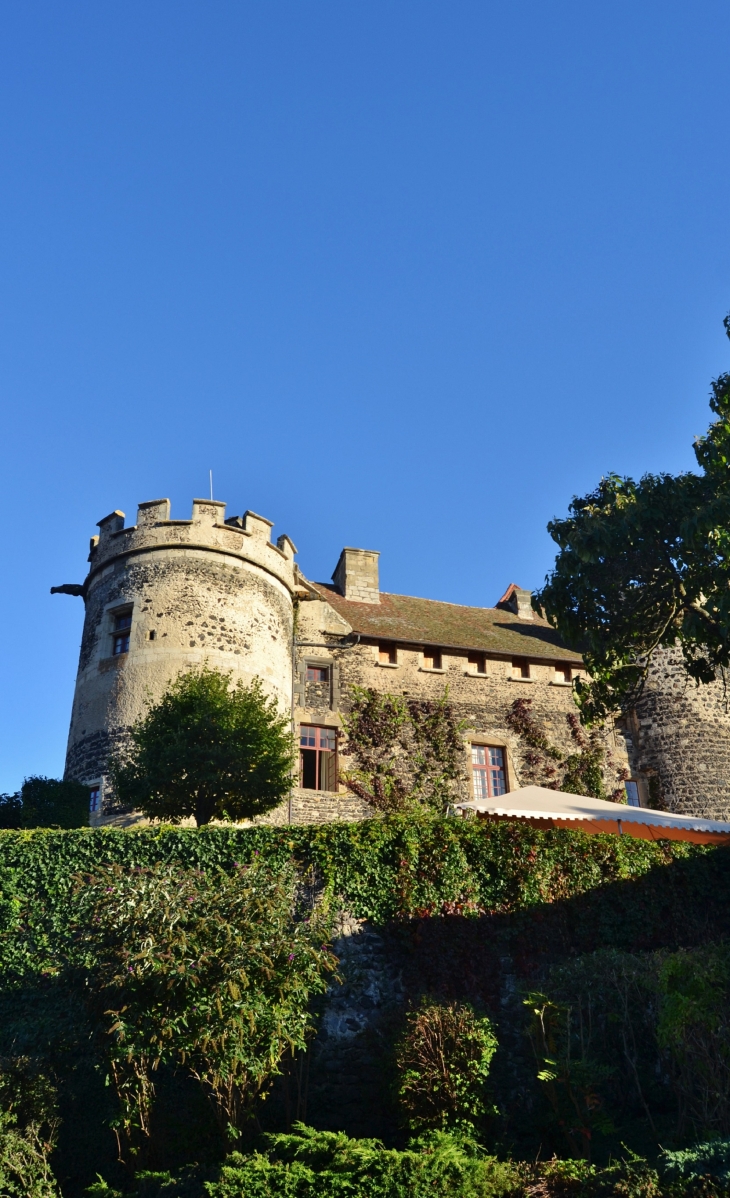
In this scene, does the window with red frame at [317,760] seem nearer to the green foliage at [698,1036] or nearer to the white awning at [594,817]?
the white awning at [594,817]

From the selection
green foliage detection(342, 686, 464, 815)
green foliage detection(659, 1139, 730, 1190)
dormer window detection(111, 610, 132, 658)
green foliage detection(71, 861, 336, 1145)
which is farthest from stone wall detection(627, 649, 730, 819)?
green foliage detection(659, 1139, 730, 1190)

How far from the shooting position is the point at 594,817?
1330 centimetres

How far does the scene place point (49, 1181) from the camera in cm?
862

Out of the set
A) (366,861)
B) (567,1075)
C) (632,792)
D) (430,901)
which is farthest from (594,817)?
(632,792)

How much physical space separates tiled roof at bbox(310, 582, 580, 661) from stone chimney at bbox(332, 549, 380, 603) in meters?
0.26

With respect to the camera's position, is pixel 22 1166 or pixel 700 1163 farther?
pixel 22 1166

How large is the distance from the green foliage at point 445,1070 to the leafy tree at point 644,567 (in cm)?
575

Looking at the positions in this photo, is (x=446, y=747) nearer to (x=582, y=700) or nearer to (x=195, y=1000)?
(x=582, y=700)

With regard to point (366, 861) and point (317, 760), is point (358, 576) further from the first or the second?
point (366, 861)

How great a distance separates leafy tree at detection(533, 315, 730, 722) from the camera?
12898 mm

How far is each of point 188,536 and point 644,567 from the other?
29.1 feet

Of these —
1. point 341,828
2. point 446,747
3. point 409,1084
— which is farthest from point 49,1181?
point 446,747

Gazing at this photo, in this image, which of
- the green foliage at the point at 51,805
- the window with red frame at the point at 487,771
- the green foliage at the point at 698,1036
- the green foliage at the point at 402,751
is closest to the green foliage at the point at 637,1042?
the green foliage at the point at 698,1036

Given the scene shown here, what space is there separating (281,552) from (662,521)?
9.18 metres
